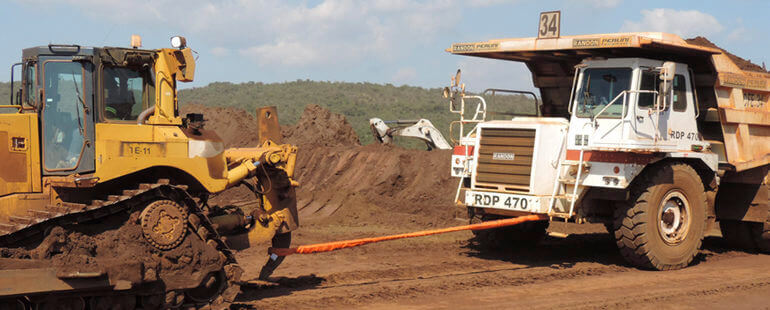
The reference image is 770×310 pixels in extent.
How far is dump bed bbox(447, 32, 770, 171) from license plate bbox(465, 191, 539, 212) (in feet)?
7.65

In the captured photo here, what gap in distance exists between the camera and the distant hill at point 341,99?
66.1 metres

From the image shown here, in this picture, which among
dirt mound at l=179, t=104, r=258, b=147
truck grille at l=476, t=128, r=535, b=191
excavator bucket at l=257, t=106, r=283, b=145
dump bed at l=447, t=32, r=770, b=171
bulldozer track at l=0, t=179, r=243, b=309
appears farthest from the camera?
dirt mound at l=179, t=104, r=258, b=147

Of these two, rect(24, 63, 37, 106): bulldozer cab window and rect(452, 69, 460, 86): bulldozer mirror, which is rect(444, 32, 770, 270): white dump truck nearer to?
rect(452, 69, 460, 86): bulldozer mirror

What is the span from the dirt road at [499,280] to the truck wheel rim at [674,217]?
1.74 feet

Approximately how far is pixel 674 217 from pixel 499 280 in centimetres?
306

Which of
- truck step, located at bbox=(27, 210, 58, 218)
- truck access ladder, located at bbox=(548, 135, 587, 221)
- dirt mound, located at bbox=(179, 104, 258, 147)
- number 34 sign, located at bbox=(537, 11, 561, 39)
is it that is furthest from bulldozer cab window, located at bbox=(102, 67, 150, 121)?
dirt mound, located at bbox=(179, 104, 258, 147)

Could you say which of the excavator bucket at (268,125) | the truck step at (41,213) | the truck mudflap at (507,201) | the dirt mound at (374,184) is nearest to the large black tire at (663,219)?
the truck mudflap at (507,201)

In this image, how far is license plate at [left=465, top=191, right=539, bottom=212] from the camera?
11.2 metres

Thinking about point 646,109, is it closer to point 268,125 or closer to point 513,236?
point 513,236

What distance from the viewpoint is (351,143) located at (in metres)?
27.9

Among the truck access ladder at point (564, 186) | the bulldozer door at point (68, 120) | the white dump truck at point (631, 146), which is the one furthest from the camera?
the white dump truck at point (631, 146)

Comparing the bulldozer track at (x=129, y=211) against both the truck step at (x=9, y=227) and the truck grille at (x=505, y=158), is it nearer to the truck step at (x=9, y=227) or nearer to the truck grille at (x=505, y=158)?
the truck step at (x=9, y=227)

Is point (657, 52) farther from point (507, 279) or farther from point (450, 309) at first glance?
point (450, 309)

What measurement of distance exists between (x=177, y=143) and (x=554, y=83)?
747 centimetres
